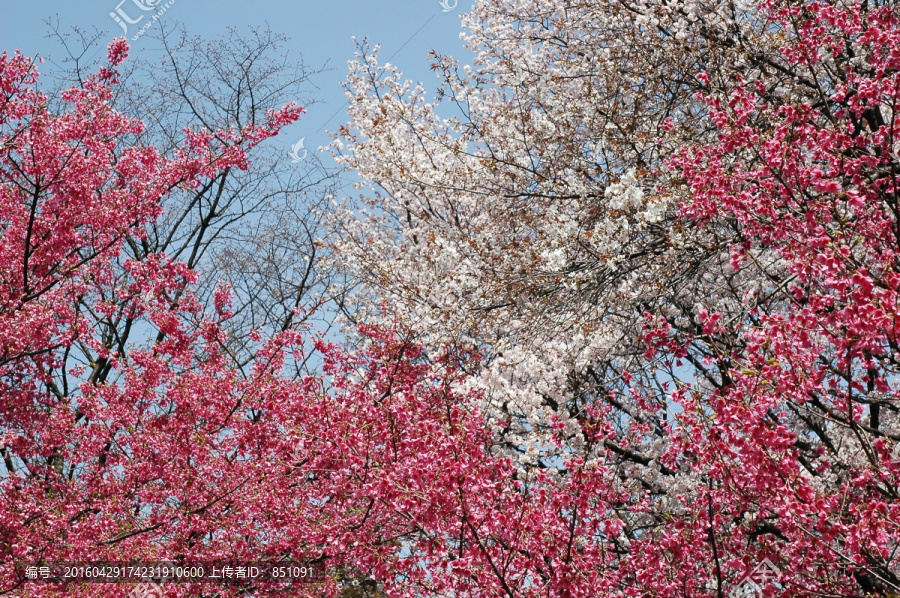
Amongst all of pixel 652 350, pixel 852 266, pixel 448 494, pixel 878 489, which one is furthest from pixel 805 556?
pixel 448 494

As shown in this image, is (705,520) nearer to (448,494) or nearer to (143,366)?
(448,494)

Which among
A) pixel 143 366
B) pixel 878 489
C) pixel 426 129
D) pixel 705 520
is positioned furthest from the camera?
pixel 426 129

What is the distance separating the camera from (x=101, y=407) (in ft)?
27.3

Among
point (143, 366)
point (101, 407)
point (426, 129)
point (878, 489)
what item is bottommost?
point (878, 489)

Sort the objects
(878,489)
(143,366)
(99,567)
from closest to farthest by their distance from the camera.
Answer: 1. (878,489)
2. (99,567)
3. (143,366)

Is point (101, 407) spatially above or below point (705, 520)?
above

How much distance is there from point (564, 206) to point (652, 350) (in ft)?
10.0

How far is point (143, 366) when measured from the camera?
28.6 feet

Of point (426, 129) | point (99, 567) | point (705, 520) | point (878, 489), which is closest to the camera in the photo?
point (878, 489)

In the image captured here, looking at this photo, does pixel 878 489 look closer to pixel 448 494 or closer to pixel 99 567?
pixel 448 494

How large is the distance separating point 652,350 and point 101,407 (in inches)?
240

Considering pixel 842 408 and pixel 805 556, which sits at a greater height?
pixel 842 408

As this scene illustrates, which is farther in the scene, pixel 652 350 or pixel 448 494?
pixel 652 350

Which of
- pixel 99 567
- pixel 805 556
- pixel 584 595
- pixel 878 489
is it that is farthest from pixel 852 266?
pixel 99 567
